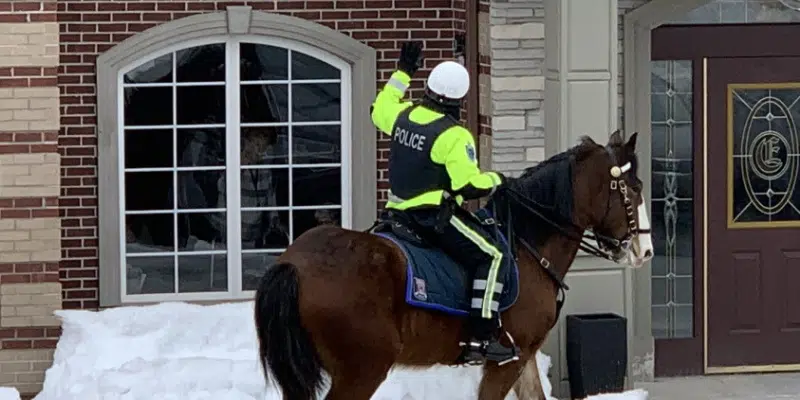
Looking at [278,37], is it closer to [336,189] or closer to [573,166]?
[336,189]

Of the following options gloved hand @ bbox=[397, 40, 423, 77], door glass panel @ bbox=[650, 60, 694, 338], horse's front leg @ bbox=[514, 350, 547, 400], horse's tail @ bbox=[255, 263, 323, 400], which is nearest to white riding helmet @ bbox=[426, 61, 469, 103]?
gloved hand @ bbox=[397, 40, 423, 77]

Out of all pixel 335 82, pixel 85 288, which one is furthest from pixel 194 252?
pixel 335 82

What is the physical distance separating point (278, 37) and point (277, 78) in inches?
12.7

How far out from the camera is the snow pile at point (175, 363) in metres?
10.7

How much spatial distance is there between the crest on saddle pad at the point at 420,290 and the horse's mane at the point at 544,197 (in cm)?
81

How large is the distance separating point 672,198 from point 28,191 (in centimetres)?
496

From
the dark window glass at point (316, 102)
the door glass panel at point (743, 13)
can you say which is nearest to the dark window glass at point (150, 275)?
the dark window glass at point (316, 102)

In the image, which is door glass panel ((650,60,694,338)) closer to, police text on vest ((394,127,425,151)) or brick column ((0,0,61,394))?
police text on vest ((394,127,425,151))

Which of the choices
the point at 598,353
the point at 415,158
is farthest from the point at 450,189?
the point at 598,353

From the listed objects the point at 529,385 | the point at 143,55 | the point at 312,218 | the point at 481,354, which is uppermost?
the point at 143,55

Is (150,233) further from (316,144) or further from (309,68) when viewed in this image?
(309,68)

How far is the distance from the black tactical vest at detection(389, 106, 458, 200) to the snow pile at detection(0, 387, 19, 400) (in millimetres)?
3518

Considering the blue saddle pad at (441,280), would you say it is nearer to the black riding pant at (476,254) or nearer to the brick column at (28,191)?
the black riding pant at (476,254)

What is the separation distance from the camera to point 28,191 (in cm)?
1170
